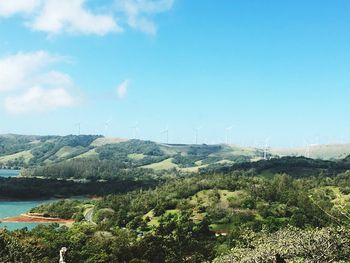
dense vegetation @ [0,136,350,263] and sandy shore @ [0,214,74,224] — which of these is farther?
sandy shore @ [0,214,74,224]

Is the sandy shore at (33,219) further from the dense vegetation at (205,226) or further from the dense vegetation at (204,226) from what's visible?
the dense vegetation at (205,226)

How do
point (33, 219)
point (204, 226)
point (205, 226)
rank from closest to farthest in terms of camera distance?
point (204, 226)
point (205, 226)
point (33, 219)

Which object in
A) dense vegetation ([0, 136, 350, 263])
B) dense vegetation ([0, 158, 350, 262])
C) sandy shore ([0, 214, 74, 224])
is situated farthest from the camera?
sandy shore ([0, 214, 74, 224])

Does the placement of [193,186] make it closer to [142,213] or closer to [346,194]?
[142,213]

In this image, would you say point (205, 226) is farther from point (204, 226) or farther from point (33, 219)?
point (33, 219)

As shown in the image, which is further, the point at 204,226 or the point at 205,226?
the point at 205,226

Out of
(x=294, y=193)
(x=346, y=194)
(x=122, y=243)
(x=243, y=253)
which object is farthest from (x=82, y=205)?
→ (x=243, y=253)

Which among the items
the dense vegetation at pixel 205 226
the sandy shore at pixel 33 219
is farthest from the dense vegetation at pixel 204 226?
the sandy shore at pixel 33 219

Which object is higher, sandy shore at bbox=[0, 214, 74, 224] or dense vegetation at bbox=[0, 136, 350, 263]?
dense vegetation at bbox=[0, 136, 350, 263]

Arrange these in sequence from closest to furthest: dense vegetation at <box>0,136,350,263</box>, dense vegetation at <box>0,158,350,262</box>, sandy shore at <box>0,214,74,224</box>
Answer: dense vegetation at <box>0,136,350,263</box> → dense vegetation at <box>0,158,350,262</box> → sandy shore at <box>0,214,74,224</box>

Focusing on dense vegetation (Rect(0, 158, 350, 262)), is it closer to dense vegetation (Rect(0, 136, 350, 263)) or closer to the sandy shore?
dense vegetation (Rect(0, 136, 350, 263))


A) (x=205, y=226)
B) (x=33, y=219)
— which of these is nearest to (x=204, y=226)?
(x=205, y=226)

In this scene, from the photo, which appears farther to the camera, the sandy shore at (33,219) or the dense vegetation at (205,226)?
the sandy shore at (33,219)

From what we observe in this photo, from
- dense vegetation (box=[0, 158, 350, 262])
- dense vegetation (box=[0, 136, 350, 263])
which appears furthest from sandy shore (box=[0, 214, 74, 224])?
dense vegetation (box=[0, 158, 350, 262])
